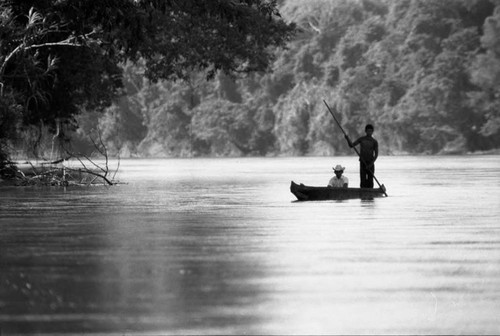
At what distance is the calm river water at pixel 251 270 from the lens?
1061 cm

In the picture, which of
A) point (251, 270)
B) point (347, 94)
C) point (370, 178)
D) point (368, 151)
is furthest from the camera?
point (347, 94)

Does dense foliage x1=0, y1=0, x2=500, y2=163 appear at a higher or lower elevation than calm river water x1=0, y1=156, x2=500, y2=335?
higher

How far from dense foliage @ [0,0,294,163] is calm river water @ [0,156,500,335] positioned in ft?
32.7

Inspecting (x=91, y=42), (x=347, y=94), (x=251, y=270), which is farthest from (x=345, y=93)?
(x=251, y=270)

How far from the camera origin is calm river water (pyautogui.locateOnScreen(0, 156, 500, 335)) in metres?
10.6

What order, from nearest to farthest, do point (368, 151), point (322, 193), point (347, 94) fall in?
point (322, 193) → point (368, 151) → point (347, 94)

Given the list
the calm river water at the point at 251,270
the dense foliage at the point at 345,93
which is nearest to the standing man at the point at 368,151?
the calm river water at the point at 251,270

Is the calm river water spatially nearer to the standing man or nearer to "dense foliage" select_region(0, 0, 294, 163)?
the standing man

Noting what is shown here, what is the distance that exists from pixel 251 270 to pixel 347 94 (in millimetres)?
112667

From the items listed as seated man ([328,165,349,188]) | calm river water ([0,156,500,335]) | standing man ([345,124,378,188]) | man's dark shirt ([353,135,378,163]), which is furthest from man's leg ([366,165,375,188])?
calm river water ([0,156,500,335])

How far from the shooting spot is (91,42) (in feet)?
144

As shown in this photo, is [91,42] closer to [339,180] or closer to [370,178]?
[370,178]

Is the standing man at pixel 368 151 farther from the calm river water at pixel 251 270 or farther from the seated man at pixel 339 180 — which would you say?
the calm river water at pixel 251 270

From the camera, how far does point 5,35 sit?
129ft
